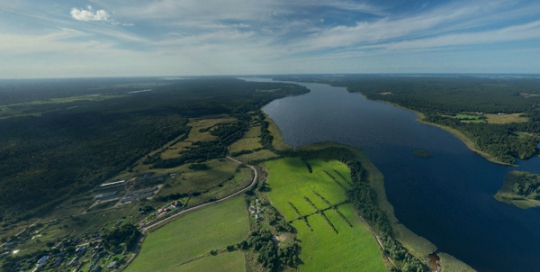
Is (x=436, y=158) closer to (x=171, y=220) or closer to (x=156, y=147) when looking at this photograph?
(x=171, y=220)

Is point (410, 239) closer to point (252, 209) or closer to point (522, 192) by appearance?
point (252, 209)

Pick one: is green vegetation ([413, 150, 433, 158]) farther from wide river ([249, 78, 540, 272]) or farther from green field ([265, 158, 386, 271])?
green field ([265, 158, 386, 271])

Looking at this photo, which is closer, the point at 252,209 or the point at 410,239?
the point at 410,239

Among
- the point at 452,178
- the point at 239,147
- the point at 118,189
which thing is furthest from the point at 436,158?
the point at 118,189

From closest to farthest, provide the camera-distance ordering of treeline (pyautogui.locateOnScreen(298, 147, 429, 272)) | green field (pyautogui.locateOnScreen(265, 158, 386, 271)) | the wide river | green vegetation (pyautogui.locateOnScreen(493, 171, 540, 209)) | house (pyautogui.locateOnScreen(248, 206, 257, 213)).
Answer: treeline (pyautogui.locateOnScreen(298, 147, 429, 272)), green field (pyautogui.locateOnScreen(265, 158, 386, 271)), the wide river, house (pyautogui.locateOnScreen(248, 206, 257, 213)), green vegetation (pyautogui.locateOnScreen(493, 171, 540, 209))

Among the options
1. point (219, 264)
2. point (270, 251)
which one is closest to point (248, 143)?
point (270, 251)

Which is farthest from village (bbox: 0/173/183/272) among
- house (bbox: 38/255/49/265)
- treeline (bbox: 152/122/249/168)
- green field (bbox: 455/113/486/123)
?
green field (bbox: 455/113/486/123)
